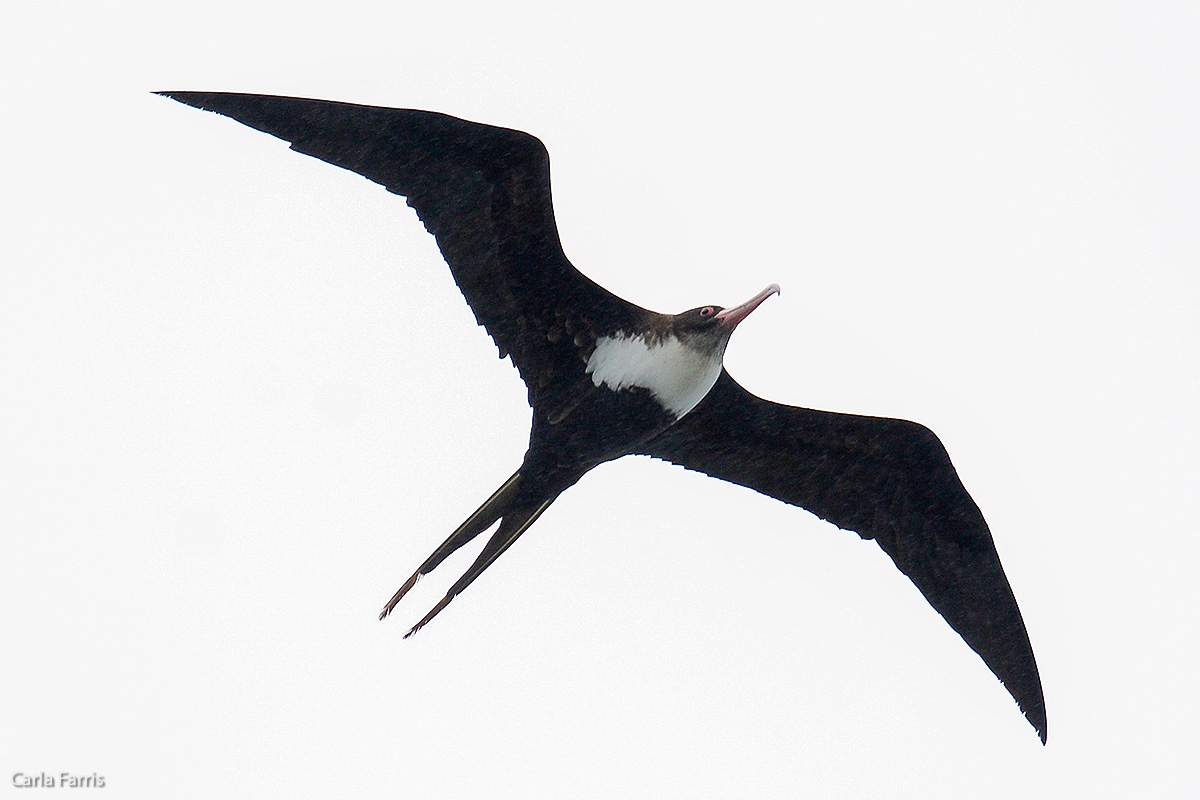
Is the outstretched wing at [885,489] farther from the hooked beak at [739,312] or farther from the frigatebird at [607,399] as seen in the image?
the hooked beak at [739,312]

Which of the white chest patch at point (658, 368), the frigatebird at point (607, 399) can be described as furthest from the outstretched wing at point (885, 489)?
the white chest patch at point (658, 368)

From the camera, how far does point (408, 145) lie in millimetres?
5875

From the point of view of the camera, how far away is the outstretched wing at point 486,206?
5746 millimetres

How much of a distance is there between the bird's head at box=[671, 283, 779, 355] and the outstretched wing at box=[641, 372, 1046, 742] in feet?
1.91

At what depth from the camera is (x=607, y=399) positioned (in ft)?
20.7

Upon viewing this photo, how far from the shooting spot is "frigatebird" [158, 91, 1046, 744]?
5855mm

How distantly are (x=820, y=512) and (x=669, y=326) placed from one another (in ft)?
4.67

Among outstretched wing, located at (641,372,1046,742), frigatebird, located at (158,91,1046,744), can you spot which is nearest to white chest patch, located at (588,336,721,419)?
frigatebird, located at (158,91,1046,744)

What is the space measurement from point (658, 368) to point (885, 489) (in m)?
1.49

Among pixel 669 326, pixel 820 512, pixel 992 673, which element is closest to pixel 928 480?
pixel 820 512

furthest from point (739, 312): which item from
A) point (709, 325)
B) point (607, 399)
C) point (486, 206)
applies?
point (486, 206)

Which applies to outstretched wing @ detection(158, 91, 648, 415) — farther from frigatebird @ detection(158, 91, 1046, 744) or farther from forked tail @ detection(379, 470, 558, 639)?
→ forked tail @ detection(379, 470, 558, 639)

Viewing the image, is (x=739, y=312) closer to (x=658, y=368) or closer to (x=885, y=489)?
(x=658, y=368)

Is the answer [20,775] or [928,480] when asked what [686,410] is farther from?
[20,775]
